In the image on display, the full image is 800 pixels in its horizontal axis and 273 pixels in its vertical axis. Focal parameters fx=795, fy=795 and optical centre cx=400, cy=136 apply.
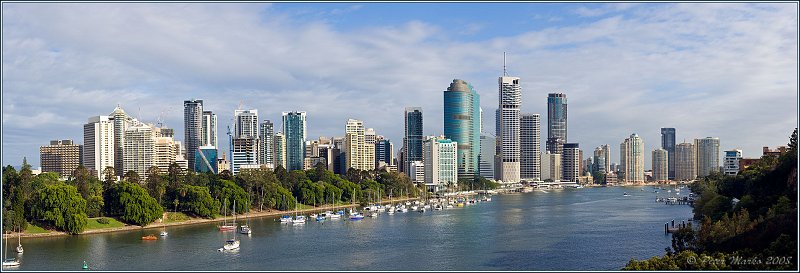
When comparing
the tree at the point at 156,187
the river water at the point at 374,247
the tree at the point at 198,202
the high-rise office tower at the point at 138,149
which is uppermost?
the high-rise office tower at the point at 138,149

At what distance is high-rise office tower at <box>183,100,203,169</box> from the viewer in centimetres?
16488

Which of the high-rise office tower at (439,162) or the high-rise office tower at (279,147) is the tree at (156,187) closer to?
the high-rise office tower at (439,162)

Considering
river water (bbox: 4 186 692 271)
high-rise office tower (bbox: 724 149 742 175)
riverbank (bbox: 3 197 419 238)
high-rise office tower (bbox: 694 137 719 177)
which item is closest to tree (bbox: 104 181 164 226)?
riverbank (bbox: 3 197 419 238)

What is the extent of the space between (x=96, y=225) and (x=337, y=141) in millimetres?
121464

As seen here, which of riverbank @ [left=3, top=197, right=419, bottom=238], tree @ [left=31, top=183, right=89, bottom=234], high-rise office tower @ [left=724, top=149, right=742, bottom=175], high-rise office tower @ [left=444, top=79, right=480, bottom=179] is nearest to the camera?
riverbank @ [left=3, top=197, right=419, bottom=238]

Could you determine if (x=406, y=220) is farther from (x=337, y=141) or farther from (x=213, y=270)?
(x=337, y=141)

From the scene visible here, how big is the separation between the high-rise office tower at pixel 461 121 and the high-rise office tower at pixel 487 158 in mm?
7739

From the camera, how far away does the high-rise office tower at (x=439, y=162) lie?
149500 millimetres

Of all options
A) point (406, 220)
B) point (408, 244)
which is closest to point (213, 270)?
point (408, 244)

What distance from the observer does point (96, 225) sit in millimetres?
51656

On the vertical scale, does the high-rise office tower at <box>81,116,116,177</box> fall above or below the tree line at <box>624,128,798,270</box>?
above

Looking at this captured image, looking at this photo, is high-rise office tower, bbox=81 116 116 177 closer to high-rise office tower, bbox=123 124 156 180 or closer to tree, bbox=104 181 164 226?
high-rise office tower, bbox=123 124 156 180

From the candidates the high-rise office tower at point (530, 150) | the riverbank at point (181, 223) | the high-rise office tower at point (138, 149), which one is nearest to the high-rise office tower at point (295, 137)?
the high-rise office tower at point (138, 149)

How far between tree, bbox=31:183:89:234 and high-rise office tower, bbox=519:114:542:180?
154 m
